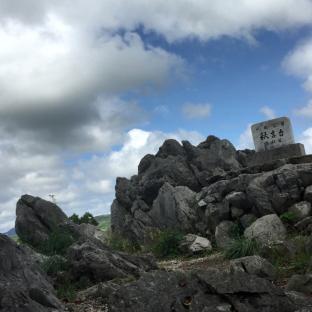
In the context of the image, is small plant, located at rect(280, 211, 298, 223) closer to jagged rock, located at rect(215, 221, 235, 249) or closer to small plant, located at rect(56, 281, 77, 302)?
jagged rock, located at rect(215, 221, 235, 249)

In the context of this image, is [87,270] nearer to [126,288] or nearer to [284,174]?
[126,288]

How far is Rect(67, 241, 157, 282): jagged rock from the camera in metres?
17.5

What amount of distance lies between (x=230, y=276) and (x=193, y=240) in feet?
54.1

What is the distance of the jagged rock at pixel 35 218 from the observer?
120 feet

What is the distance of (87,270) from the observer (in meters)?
18.0

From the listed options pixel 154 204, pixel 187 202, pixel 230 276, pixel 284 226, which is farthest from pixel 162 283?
pixel 154 204

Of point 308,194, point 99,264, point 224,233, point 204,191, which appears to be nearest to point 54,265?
point 99,264

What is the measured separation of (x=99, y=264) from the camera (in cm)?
1772

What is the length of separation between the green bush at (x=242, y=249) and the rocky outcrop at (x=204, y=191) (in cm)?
497

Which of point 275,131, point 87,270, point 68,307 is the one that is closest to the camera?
point 68,307

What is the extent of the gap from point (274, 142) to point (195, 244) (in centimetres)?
1198

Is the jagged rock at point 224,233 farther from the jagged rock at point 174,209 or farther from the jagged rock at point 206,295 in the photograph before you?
the jagged rock at point 206,295

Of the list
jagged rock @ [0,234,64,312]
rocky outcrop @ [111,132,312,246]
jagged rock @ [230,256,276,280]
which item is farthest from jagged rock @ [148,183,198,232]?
jagged rock @ [0,234,64,312]

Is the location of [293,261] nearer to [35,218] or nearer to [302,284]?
[302,284]
